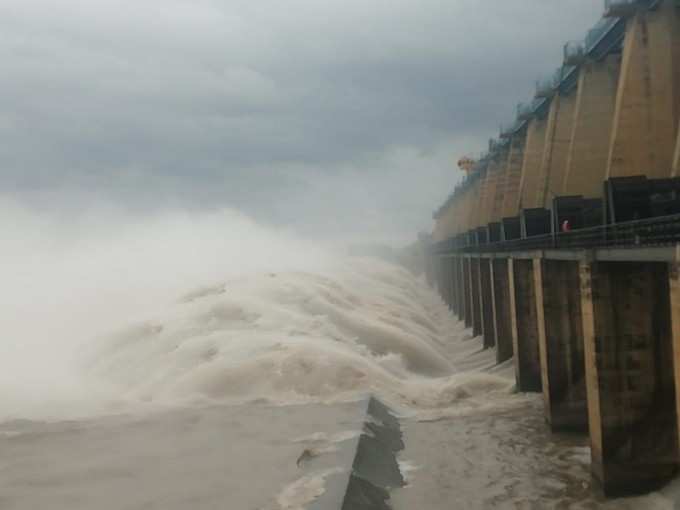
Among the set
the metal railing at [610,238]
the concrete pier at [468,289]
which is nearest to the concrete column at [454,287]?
the concrete pier at [468,289]

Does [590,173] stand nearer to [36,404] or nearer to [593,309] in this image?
[593,309]

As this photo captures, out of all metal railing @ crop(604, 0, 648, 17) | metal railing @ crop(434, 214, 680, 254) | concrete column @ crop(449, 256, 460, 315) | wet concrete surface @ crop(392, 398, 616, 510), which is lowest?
wet concrete surface @ crop(392, 398, 616, 510)

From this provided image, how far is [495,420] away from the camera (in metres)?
22.7

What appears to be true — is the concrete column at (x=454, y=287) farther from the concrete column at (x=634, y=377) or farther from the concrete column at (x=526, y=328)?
the concrete column at (x=634, y=377)

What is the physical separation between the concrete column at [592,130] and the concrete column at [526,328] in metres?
5.34

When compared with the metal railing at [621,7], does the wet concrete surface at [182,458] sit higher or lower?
lower

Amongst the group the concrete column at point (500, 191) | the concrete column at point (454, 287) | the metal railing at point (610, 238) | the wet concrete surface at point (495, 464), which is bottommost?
Result: the wet concrete surface at point (495, 464)

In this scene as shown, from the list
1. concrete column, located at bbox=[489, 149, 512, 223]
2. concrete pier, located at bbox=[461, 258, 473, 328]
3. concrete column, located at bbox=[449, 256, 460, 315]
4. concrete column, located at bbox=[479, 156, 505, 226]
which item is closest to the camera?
concrete pier, located at bbox=[461, 258, 473, 328]

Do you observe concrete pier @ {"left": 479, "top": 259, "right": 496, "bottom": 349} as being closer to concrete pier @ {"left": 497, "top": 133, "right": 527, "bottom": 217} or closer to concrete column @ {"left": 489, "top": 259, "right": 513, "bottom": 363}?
concrete column @ {"left": 489, "top": 259, "right": 513, "bottom": 363}

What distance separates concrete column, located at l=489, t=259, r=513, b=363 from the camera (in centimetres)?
3300

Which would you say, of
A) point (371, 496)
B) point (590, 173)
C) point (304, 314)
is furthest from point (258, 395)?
point (590, 173)

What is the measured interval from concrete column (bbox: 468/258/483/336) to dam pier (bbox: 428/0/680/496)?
301 mm

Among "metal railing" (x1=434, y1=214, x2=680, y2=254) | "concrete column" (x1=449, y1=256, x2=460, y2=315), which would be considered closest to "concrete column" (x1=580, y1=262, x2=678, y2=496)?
"metal railing" (x1=434, y1=214, x2=680, y2=254)

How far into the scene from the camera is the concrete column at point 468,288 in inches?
1892
